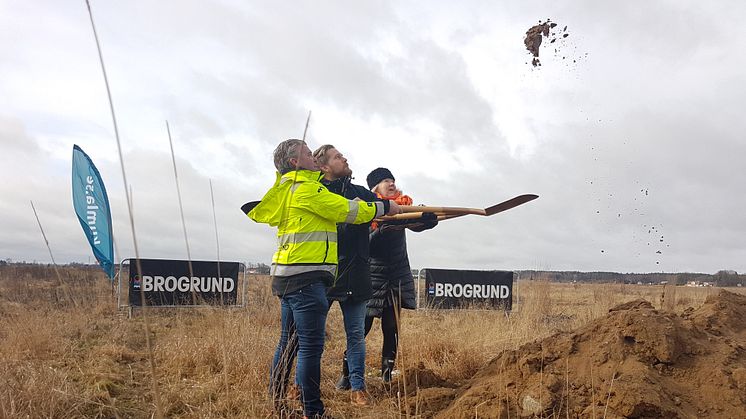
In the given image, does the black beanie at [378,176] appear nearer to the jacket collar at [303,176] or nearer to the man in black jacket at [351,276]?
the man in black jacket at [351,276]

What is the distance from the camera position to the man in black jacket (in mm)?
3549

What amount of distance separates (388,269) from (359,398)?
1.09 m

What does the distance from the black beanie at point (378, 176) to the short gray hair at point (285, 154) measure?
4.32 feet

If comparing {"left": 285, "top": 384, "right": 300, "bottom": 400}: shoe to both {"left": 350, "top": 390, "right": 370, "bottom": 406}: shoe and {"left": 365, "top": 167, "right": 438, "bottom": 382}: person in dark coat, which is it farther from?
{"left": 365, "top": 167, "right": 438, "bottom": 382}: person in dark coat

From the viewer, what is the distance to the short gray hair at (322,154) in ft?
11.9

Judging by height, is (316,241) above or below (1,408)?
above

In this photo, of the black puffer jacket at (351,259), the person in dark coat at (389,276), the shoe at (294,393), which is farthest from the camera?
the person in dark coat at (389,276)

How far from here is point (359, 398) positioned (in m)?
3.52

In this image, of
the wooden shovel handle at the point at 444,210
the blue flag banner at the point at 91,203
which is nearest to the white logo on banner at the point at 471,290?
the blue flag banner at the point at 91,203

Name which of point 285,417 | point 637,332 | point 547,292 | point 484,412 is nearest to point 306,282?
point 285,417

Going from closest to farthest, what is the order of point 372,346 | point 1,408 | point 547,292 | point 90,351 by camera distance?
1. point 1,408
2. point 90,351
3. point 372,346
4. point 547,292

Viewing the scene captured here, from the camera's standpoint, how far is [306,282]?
2945mm

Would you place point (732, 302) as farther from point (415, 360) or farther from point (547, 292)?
point (547, 292)

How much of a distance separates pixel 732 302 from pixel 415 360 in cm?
262
